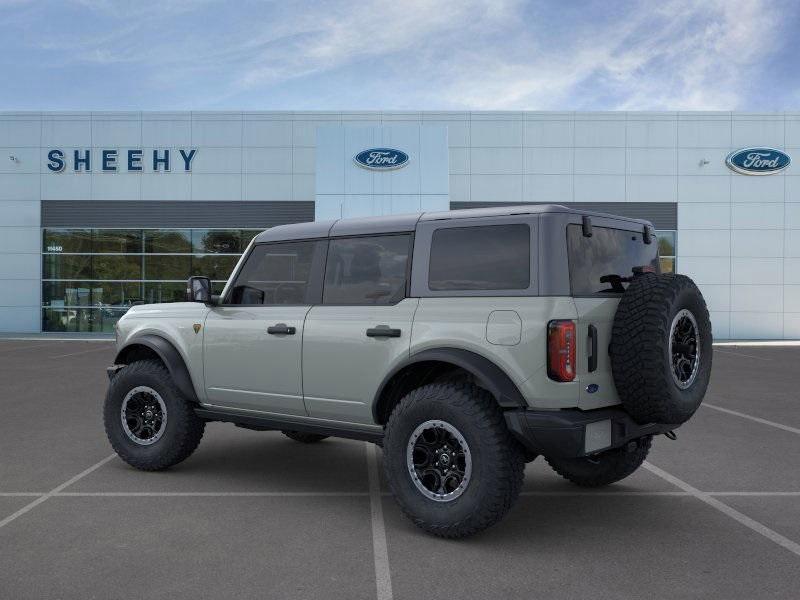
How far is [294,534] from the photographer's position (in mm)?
4410

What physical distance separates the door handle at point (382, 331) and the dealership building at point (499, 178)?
2289 cm

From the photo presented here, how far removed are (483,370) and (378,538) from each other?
1194 millimetres

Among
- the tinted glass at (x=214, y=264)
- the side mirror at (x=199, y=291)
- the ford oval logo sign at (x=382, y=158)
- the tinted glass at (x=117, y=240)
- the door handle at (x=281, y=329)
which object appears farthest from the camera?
the tinted glass at (x=117, y=240)

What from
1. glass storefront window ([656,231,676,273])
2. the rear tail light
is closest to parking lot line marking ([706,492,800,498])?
the rear tail light

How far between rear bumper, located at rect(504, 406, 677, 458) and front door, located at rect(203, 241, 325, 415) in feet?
5.66

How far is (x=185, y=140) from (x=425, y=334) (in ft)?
82.1

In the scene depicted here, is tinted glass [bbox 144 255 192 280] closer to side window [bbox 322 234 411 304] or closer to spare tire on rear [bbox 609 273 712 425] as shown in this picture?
side window [bbox 322 234 411 304]

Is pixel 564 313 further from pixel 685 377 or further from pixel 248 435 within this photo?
pixel 248 435

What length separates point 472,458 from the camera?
417 cm

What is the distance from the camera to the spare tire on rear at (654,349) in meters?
4.14

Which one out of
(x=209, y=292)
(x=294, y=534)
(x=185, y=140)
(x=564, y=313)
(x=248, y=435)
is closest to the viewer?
(x=564, y=313)

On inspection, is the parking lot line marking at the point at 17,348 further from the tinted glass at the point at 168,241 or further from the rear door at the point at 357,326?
the rear door at the point at 357,326

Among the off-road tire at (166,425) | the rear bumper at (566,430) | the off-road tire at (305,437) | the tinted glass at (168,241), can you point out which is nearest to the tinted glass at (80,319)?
the tinted glass at (168,241)

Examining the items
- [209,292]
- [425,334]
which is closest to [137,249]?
[209,292]
